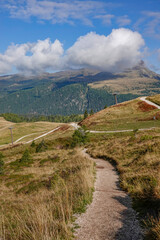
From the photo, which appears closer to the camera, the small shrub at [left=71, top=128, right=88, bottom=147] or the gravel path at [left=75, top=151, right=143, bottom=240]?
the gravel path at [left=75, top=151, right=143, bottom=240]

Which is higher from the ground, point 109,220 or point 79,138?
point 109,220

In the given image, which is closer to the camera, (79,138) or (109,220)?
(109,220)

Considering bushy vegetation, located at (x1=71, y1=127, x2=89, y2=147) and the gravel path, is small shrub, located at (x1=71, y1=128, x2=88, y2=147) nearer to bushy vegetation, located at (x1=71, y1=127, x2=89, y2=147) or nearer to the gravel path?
bushy vegetation, located at (x1=71, y1=127, x2=89, y2=147)

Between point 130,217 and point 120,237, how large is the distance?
5.13 ft

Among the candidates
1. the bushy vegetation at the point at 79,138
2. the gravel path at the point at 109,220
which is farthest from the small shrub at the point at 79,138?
the gravel path at the point at 109,220

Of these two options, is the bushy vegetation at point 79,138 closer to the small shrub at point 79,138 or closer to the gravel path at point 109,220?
the small shrub at point 79,138

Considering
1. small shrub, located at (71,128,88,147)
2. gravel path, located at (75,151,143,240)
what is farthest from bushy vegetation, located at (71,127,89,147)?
gravel path, located at (75,151,143,240)

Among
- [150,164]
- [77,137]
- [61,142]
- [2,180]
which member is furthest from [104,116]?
[150,164]

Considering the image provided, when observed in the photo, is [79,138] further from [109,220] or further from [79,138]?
[109,220]

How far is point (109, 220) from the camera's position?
21.6 ft

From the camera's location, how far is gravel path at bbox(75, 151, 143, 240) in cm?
556

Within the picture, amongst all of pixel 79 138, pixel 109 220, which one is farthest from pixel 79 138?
pixel 109 220

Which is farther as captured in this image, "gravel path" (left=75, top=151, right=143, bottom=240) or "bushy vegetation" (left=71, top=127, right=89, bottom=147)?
"bushy vegetation" (left=71, top=127, right=89, bottom=147)

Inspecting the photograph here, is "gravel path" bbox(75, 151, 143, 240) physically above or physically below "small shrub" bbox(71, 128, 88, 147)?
above
